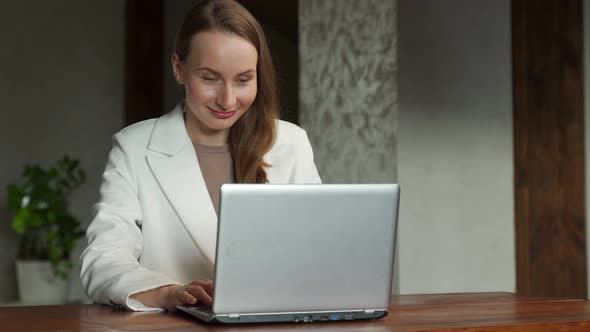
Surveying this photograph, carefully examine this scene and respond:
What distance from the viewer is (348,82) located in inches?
121

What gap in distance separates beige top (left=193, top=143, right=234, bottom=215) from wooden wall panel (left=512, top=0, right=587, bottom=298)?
234 centimetres

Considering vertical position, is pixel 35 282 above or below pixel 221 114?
below

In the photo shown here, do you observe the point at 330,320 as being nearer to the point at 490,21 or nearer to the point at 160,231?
the point at 160,231

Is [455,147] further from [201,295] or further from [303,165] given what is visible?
[201,295]

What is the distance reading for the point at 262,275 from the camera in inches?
53.6

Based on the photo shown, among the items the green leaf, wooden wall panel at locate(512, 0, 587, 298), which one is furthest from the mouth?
the green leaf

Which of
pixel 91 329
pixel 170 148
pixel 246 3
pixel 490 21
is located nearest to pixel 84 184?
pixel 246 3

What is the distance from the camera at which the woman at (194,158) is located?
1.80 m

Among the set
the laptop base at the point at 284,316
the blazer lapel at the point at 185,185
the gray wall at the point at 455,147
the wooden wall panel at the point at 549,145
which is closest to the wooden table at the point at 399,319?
the laptop base at the point at 284,316

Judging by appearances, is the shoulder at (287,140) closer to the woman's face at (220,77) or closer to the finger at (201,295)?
the woman's face at (220,77)

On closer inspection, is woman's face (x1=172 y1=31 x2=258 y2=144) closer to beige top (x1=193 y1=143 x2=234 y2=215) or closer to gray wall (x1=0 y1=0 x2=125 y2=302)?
beige top (x1=193 y1=143 x2=234 y2=215)

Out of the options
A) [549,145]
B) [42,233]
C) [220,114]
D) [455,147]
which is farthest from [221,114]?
[42,233]

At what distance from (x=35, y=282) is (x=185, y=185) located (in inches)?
141

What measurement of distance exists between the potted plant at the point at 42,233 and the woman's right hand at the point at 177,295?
3763 mm
